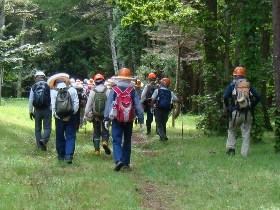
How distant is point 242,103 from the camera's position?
1337 centimetres

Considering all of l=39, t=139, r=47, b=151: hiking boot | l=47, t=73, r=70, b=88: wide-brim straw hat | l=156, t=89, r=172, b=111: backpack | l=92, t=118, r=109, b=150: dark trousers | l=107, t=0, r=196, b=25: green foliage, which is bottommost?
l=39, t=139, r=47, b=151: hiking boot

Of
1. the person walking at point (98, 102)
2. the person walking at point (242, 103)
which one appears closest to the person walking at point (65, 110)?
the person walking at point (98, 102)

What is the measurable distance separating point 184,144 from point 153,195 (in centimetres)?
743

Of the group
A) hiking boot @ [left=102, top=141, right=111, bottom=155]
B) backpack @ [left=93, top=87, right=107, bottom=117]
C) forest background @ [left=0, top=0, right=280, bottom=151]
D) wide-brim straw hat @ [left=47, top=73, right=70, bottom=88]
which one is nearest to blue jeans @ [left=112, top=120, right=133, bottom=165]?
wide-brim straw hat @ [left=47, top=73, right=70, bottom=88]

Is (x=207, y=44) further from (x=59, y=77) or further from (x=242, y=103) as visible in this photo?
(x=59, y=77)

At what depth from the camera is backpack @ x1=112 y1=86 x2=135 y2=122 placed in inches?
473

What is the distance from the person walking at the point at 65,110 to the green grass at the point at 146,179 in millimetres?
410

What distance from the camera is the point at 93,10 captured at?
3912cm

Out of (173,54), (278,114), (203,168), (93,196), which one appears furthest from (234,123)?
(173,54)

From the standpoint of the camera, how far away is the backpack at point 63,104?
12711mm

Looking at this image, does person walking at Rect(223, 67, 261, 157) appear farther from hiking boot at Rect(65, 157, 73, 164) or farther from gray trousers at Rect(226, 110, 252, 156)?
hiking boot at Rect(65, 157, 73, 164)

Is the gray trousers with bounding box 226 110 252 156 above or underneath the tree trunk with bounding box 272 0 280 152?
underneath

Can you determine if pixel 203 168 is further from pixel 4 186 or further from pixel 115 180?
pixel 4 186

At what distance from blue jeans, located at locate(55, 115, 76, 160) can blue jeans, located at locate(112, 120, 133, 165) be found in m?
1.20
